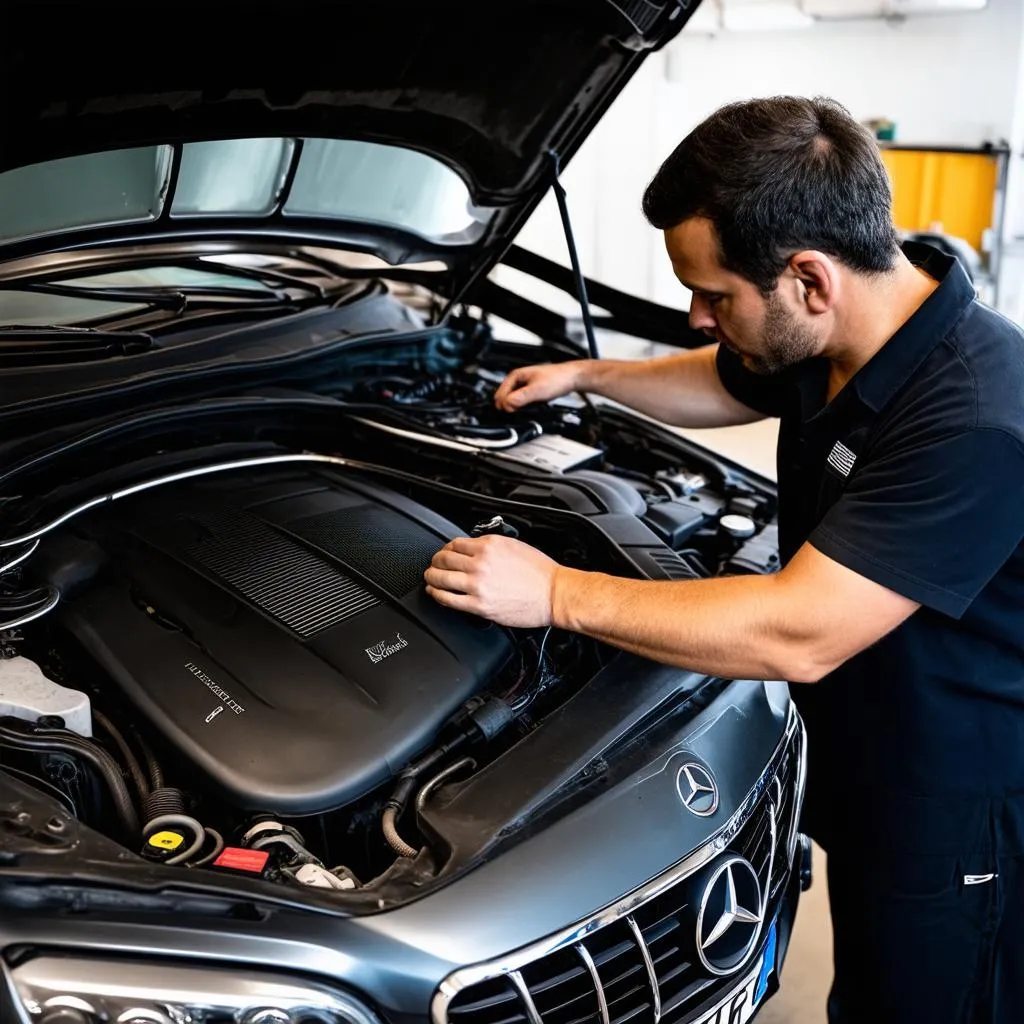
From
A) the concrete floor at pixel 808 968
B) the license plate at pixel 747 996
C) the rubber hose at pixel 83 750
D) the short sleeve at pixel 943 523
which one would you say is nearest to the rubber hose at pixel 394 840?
the rubber hose at pixel 83 750

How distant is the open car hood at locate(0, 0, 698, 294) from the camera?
142 centimetres

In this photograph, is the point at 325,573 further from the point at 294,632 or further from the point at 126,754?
the point at 126,754

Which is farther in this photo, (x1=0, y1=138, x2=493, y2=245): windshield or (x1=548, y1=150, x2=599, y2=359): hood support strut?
(x1=548, y1=150, x2=599, y2=359): hood support strut

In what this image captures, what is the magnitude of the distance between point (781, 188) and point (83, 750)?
99 centimetres

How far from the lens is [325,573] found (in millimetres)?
1464

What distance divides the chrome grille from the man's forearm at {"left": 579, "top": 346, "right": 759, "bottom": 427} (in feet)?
2.60

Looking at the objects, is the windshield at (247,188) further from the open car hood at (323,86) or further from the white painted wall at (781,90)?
the white painted wall at (781,90)

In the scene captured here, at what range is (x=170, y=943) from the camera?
37.2 inches

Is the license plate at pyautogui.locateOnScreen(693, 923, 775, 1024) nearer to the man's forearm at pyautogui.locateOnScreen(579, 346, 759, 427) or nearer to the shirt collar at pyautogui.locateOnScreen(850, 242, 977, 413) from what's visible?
the shirt collar at pyautogui.locateOnScreen(850, 242, 977, 413)

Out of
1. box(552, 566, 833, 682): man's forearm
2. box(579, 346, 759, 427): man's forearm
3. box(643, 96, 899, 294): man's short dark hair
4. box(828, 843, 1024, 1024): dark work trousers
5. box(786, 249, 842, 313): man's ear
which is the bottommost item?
box(828, 843, 1024, 1024): dark work trousers

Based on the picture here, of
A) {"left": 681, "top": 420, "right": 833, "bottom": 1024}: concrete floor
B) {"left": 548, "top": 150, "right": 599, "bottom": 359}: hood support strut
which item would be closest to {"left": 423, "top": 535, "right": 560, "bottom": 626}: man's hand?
{"left": 548, "top": 150, "right": 599, "bottom": 359}: hood support strut

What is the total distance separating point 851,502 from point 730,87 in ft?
20.1

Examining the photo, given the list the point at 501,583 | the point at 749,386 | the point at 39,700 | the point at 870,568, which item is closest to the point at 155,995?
the point at 39,700

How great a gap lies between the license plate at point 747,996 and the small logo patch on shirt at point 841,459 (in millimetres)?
Result: 588
